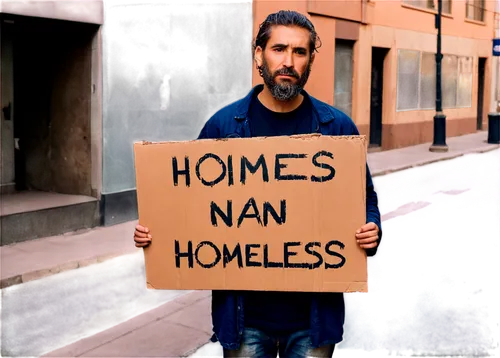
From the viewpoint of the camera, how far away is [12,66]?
9148 millimetres

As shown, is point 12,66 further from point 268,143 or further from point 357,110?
point 357,110

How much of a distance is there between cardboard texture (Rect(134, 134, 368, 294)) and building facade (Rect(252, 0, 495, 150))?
10.8 metres

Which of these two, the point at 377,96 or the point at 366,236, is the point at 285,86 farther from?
the point at 377,96

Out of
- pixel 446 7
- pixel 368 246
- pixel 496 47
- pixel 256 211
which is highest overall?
pixel 446 7

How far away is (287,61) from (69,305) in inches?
161

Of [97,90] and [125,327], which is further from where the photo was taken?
[97,90]

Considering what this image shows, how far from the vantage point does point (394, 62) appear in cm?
1894

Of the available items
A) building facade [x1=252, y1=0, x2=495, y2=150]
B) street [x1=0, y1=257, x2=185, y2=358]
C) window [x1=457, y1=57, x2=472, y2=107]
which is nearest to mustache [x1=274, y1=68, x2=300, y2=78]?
street [x1=0, y1=257, x2=185, y2=358]

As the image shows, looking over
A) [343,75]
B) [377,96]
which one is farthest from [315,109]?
[377,96]

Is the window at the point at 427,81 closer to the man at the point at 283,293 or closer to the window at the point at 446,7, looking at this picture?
the window at the point at 446,7

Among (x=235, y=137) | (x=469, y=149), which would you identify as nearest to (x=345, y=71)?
(x=469, y=149)

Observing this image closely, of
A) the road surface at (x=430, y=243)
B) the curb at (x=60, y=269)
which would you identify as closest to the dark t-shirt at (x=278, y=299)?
the road surface at (x=430, y=243)

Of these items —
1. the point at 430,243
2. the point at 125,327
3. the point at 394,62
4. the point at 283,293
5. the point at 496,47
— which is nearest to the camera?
the point at 283,293

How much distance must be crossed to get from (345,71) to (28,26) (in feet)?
34.1
